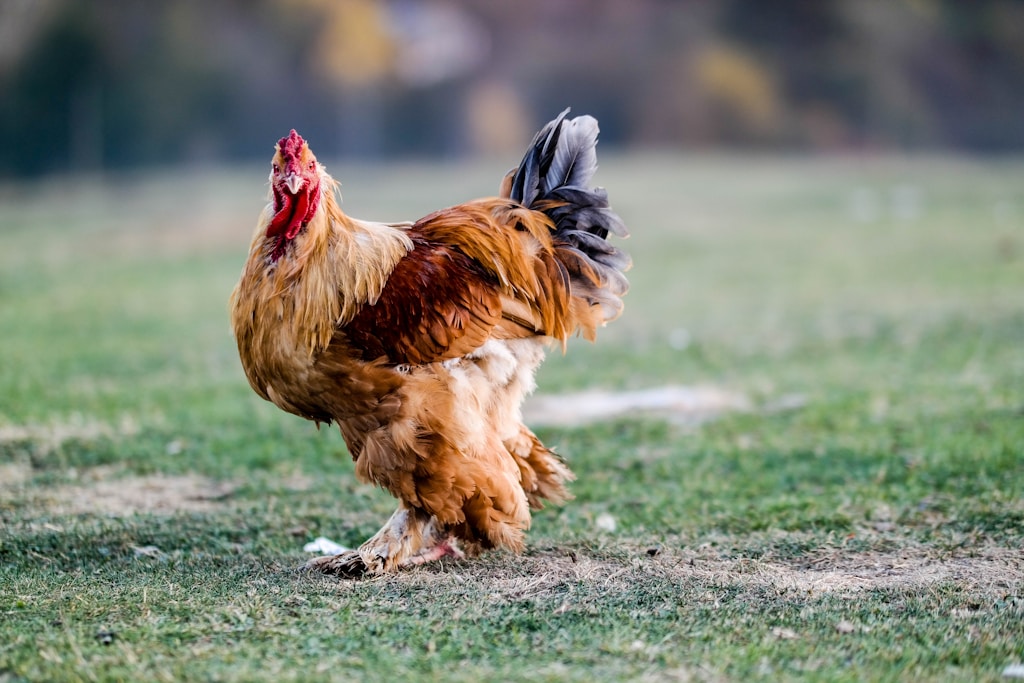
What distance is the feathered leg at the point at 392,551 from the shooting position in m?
4.73

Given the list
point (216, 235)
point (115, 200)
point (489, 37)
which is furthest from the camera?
point (489, 37)

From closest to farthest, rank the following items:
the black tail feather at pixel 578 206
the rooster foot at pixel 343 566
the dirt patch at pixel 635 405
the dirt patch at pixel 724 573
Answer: the dirt patch at pixel 724 573 → the rooster foot at pixel 343 566 → the black tail feather at pixel 578 206 → the dirt patch at pixel 635 405

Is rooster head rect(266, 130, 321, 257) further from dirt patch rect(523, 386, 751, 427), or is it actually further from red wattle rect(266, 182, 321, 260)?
dirt patch rect(523, 386, 751, 427)

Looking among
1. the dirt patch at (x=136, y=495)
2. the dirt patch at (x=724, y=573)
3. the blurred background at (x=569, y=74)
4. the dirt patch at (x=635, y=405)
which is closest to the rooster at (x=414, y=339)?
the dirt patch at (x=724, y=573)

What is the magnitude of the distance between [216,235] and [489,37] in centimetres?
1560

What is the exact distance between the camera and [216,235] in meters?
18.7

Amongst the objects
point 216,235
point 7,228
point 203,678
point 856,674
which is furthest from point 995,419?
point 7,228

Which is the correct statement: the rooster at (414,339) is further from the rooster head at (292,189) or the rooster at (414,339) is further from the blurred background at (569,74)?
the blurred background at (569,74)

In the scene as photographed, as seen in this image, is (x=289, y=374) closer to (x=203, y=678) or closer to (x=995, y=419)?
(x=203, y=678)

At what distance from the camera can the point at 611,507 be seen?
235 inches

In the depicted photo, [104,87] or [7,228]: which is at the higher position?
[104,87]

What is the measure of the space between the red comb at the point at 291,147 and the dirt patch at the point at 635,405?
11.9 ft

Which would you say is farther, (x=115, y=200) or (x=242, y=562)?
(x=115, y=200)

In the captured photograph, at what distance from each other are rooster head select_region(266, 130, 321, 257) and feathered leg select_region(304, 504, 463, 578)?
4.38 ft
